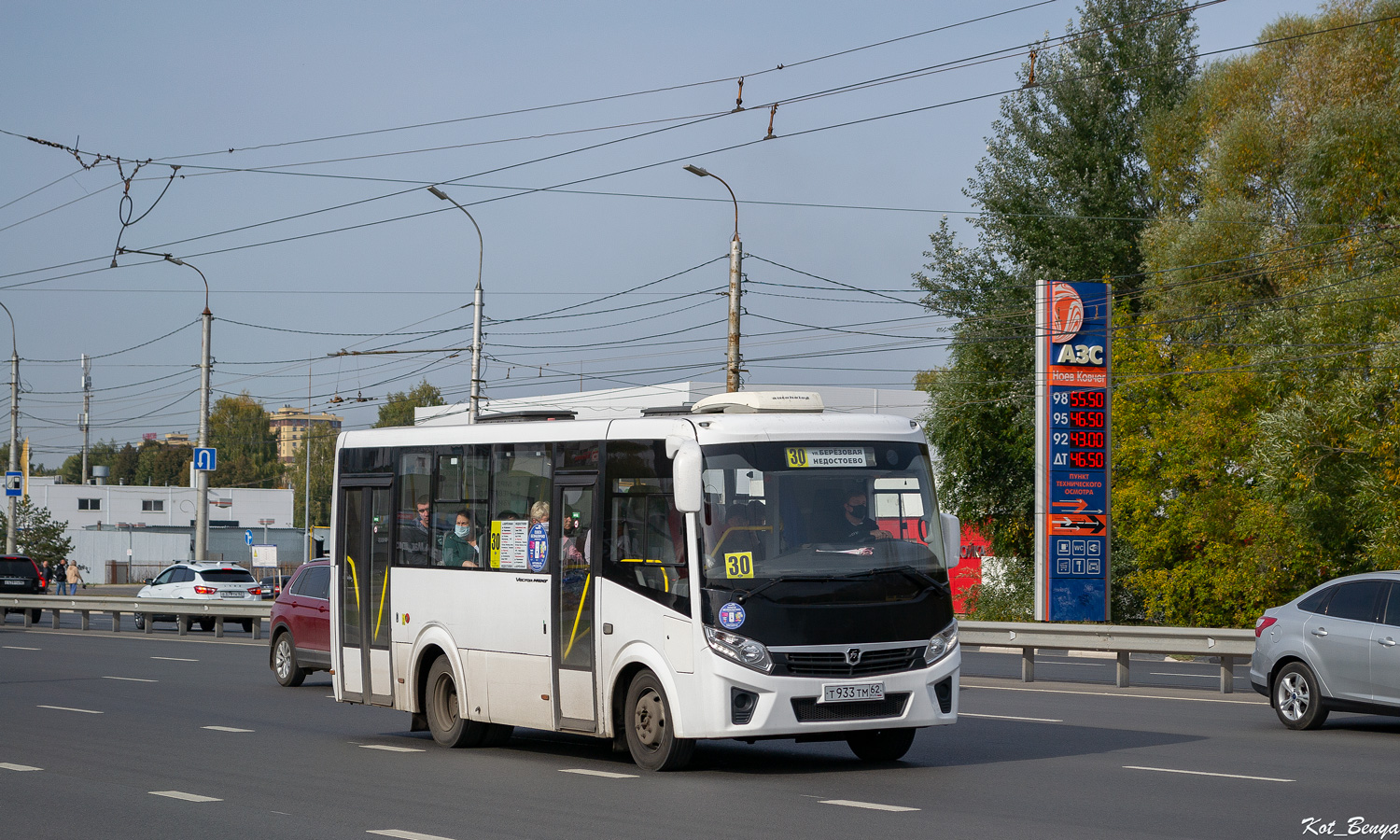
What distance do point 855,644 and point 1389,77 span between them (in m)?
32.7

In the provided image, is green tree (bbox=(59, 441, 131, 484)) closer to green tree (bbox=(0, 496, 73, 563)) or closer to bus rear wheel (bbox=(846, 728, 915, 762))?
green tree (bbox=(0, 496, 73, 563))

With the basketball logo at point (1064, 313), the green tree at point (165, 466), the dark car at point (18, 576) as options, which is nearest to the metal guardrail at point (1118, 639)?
the basketball logo at point (1064, 313)

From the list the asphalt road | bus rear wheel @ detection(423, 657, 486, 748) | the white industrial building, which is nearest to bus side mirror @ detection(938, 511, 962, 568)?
the asphalt road

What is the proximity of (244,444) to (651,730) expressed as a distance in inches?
6234

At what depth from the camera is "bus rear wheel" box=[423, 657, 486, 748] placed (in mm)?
14102

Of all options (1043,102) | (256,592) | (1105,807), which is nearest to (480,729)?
(1105,807)

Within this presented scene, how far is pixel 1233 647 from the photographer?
2067 centimetres

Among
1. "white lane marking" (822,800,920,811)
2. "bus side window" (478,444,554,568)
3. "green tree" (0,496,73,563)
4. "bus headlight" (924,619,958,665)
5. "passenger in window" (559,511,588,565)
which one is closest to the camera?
"white lane marking" (822,800,920,811)

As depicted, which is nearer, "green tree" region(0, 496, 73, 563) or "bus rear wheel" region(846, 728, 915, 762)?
"bus rear wheel" region(846, 728, 915, 762)

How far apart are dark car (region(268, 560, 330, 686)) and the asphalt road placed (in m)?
2.74

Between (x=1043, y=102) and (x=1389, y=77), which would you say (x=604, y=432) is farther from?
(x=1043, y=102)

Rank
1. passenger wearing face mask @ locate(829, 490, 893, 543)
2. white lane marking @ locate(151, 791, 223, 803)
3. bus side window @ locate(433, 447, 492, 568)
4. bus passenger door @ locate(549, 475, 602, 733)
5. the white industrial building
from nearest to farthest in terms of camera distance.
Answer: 1. white lane marking @ locate(151, 791, 223, 803)
2. passenger wearing face mask @ locate(829, 490, 893, 543)
3. bus passenger door @ locate(549, 475, 602, 733)
4. bus side window @ locate(433, 447, 492, 568)
5. the white industrial building

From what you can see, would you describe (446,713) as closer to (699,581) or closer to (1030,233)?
(699,581)

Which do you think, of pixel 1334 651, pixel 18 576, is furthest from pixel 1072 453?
pixel 18 576
